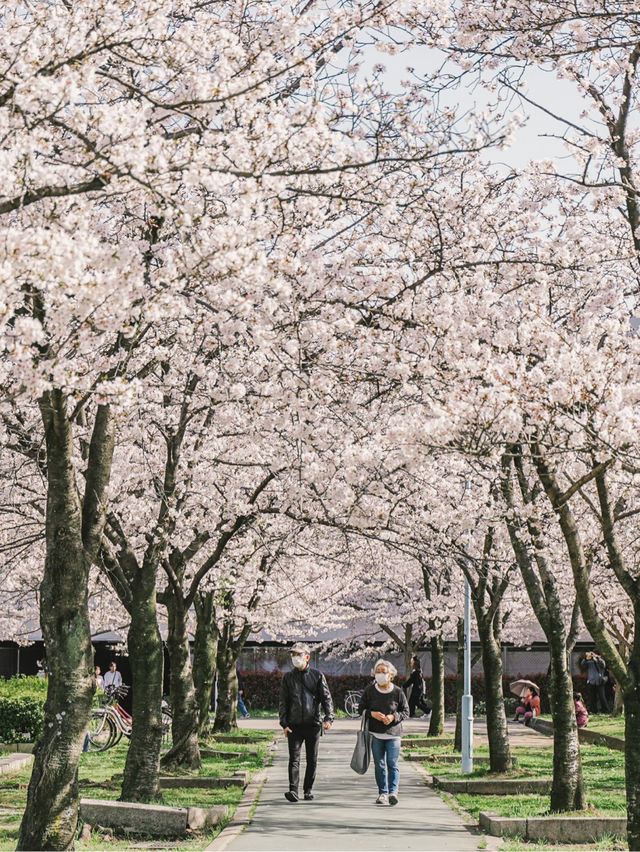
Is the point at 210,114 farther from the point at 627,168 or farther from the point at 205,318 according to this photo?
the point at 627,168

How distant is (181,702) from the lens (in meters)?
15.3

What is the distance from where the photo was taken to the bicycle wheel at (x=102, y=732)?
69.2ft

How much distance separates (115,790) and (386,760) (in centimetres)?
390

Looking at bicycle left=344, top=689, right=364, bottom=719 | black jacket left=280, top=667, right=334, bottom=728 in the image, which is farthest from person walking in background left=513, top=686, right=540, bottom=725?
black jacket left=280, top=667, right=334, bottom=728

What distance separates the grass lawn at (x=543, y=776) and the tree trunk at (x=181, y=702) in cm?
402

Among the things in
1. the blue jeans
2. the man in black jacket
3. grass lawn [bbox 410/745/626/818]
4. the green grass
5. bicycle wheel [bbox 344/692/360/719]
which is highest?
the man in black jacket

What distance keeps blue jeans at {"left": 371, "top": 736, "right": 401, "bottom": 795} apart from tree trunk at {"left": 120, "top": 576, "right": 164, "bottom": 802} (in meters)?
2.60

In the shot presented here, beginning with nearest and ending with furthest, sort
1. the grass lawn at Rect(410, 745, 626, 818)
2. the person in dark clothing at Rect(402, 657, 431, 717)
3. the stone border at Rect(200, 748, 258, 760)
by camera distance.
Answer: the grass lawn at Rect(410, 745, 626, 818)
the stone border at Rect(200, 748, 258, 760)
the person in dark clothing at Rect(402, 657, 431, 717)

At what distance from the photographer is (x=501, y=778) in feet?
47.5

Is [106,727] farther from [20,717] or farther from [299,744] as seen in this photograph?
[299,744]

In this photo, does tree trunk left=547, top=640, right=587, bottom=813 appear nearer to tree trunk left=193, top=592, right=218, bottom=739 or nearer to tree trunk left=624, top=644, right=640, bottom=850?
tree trunk left=624, top=644, right=640, bottom=850

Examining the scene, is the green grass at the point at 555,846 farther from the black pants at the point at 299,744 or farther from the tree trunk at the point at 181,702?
the tree trunk at the point at 181,702

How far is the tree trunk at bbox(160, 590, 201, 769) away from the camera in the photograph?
1513 centimetres

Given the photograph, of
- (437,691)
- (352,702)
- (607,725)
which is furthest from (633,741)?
(352,702)
